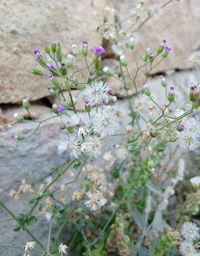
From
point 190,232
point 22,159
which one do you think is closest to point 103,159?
point 22,159

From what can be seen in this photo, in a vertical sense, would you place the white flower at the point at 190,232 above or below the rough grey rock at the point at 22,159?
below

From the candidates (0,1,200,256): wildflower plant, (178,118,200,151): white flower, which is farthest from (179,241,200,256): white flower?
(178,118,200,151): white flower

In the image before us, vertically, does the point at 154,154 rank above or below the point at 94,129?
below

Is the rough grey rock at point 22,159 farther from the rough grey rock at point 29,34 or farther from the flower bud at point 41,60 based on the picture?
the flower bud at point 41,60

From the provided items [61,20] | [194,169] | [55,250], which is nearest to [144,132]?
[55,250]

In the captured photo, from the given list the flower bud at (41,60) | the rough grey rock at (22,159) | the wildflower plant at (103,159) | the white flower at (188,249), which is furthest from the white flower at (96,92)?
the white flower at (188,249)

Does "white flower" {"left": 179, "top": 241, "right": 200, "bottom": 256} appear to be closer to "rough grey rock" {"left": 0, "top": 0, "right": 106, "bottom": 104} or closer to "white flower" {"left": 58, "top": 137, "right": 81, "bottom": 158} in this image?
"white flower" {"left": 58, "top": 137, "right": 81, "bottom": 158}

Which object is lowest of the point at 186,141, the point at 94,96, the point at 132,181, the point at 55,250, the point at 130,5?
the point at 55,250

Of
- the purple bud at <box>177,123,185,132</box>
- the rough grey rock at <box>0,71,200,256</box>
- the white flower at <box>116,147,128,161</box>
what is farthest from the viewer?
the rough grey rock at <box>0,71,200,256</box>

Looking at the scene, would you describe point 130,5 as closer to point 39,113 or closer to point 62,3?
point 62,3
